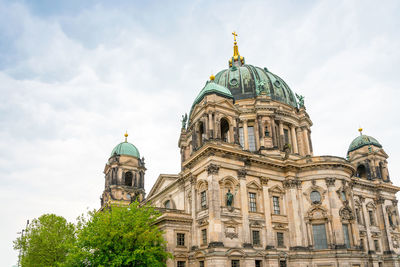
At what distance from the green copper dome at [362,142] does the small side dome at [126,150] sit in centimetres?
3969

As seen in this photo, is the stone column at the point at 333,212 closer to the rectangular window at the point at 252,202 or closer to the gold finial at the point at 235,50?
the rectangular window at the point at 252,202

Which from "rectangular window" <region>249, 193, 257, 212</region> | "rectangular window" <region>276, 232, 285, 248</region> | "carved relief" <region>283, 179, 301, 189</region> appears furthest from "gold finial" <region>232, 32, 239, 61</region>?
"rectangular window" <region>276, 232, 285, 248</region>

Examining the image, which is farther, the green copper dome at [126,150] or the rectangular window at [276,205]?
the green copper dome at [126,150]

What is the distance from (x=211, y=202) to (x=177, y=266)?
316 inches

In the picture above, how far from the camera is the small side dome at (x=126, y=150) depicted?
6762 cm

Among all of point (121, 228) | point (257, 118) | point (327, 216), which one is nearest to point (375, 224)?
point (327, 216)

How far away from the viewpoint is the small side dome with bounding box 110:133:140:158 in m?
67.6

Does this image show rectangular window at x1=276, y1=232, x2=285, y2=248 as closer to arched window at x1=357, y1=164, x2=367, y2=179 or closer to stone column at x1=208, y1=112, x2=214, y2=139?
stone column at x1=208, y1=112, x2=214, y2=139

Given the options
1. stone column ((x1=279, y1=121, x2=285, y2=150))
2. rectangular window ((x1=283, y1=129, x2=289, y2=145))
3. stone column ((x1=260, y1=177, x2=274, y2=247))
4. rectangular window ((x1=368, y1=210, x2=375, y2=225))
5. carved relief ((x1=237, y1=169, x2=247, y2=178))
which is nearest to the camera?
stone column ((x1=260, y1=177, x2=274, y2=247))

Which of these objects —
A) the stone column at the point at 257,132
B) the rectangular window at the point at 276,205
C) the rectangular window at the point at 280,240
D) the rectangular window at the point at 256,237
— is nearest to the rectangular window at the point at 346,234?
the rectangular window at the point at 280,240

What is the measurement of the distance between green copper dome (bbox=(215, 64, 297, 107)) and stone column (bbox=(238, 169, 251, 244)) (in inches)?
686

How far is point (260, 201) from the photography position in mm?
36656

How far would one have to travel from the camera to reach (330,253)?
35.6 m

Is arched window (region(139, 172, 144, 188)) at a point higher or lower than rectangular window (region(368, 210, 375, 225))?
higher
